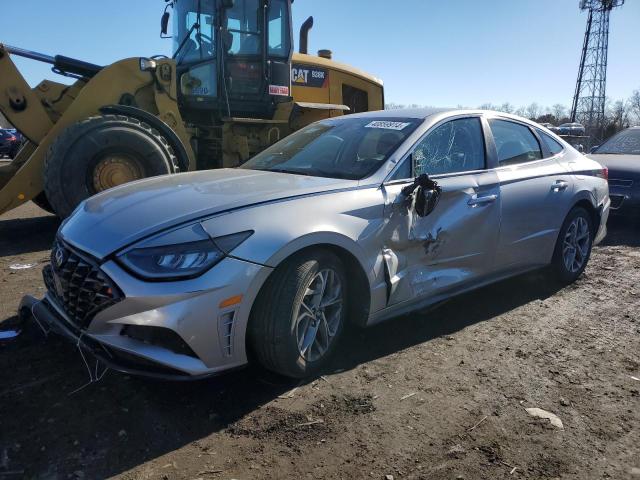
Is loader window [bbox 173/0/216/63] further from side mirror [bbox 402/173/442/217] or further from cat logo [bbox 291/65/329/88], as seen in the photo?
side mirror [bbox 402/173/442/217]

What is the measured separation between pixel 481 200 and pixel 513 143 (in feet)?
3.14

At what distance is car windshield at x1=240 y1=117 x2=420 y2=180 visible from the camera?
3.69 meters

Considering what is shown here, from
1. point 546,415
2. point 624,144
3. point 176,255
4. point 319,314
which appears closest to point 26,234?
point 176,255

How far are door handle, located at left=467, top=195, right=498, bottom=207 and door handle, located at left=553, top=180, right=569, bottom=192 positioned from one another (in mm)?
935

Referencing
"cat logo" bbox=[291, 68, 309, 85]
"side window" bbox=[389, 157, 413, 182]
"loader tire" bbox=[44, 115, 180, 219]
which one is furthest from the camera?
"cat logo" bbox=[291, 68, 309, 85]

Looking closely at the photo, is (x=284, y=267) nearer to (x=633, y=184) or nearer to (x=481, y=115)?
(x=481, y=115)

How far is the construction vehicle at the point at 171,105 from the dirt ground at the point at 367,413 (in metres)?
2.66

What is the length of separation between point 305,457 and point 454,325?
201 cm

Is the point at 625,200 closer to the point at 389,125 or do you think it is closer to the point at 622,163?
the point at 622,163

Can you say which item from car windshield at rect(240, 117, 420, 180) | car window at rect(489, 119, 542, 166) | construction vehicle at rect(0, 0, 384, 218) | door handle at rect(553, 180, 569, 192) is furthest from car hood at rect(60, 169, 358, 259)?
construction vehicle at rect(0, 0, 384, 218)

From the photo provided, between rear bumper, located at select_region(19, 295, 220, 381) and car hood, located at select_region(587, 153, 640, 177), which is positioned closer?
rear bumper, located at select_region(19, 295, 220, 381)

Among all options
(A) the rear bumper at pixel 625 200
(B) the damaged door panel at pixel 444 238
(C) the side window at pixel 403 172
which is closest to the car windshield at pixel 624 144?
(A) the rear bumper at pixel 625 200

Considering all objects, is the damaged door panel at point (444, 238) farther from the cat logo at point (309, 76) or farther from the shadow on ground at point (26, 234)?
the cat logo at point (309, 76)

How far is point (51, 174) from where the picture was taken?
5.88 m
